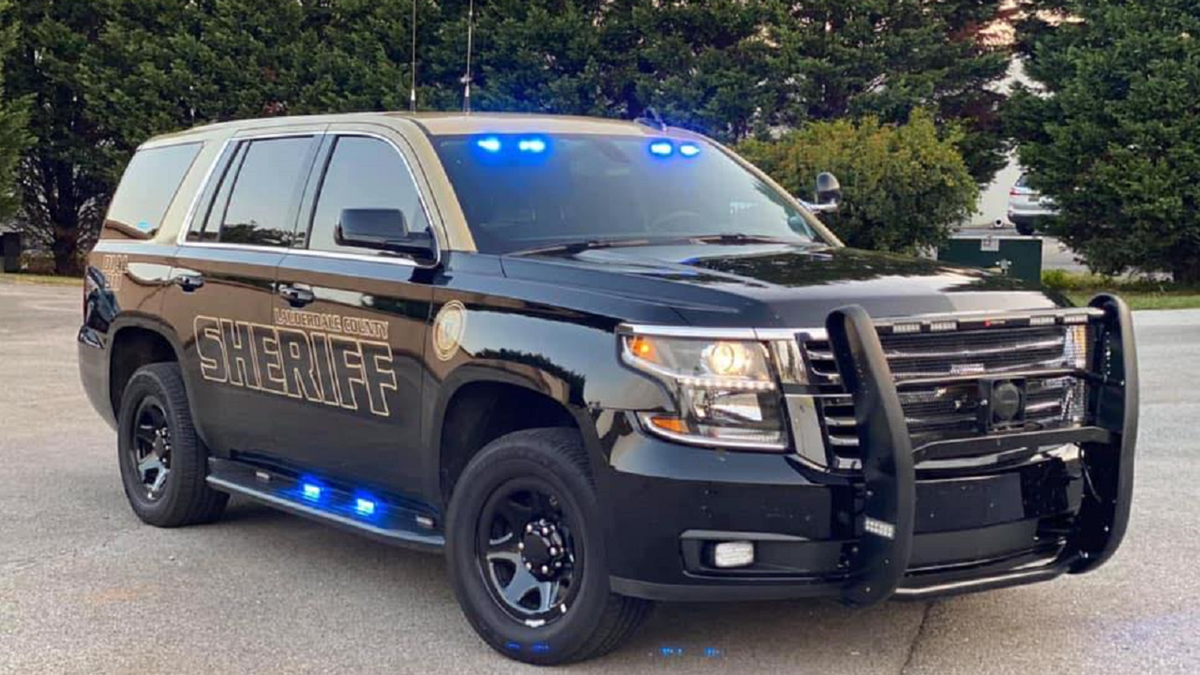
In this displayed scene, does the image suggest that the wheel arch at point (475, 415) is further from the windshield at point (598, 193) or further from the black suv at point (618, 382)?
the windshield at point (598, 193)

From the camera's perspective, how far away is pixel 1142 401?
10.8 metres

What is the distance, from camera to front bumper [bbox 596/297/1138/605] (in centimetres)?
430

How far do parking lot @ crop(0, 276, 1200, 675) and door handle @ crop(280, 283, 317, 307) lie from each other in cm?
118

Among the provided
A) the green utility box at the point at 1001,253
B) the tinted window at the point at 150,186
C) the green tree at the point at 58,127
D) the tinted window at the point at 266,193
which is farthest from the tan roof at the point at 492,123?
the green tree at the point at 58,127

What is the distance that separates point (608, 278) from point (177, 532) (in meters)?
3.22

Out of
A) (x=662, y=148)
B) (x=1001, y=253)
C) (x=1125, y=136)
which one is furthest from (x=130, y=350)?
(x=1125, y=136)

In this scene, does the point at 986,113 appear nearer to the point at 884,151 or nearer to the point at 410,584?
the point at 884,151

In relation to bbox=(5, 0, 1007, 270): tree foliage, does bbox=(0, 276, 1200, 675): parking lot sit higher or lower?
lower

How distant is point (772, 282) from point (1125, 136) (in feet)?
62.8

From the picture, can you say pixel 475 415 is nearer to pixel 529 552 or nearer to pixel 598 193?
pixel 529 552

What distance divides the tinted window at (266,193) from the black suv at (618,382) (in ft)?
0.06

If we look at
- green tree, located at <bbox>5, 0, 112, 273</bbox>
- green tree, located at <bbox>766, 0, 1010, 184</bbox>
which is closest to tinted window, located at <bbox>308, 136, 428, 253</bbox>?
green tree, located at <bbox>766, 0, 1010, 184</bbox>

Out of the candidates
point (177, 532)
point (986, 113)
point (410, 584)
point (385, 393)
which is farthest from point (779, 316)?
point (986, 113)

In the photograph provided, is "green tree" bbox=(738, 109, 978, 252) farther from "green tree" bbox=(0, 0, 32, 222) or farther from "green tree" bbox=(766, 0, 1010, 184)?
"green tree" bbox=(0, 0, 32, 222)
